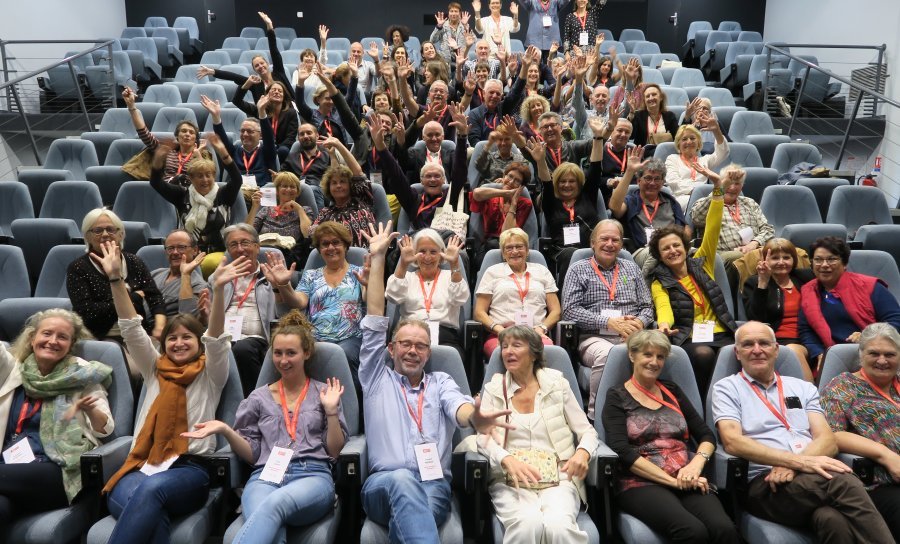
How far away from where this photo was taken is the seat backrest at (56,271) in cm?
397

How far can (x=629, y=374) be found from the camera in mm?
3105

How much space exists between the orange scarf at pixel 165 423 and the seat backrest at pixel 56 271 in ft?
4.24

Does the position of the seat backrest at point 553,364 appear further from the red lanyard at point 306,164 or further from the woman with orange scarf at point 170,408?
the red lanyard at point 306,164

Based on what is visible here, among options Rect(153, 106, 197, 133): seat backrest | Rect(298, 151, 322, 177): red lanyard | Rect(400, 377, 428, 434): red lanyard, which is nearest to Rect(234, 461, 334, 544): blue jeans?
Rect(400, 377, 428, 434): red lanyard

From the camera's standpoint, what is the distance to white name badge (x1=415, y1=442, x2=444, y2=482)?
279cm

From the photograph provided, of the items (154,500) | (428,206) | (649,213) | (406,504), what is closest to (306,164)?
(428,206)

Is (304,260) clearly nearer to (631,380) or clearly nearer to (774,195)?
(631,380)

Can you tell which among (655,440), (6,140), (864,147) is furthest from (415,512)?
(864,147)

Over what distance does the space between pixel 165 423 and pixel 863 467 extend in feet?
7.92

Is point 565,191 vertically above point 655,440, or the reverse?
point 565,191

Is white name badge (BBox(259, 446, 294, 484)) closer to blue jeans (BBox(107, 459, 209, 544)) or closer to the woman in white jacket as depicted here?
blue jeans (BBox(107, 459, 209, 544))

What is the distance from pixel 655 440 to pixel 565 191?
191 cm

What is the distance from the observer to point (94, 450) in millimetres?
2770

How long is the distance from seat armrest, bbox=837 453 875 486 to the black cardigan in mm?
1027
